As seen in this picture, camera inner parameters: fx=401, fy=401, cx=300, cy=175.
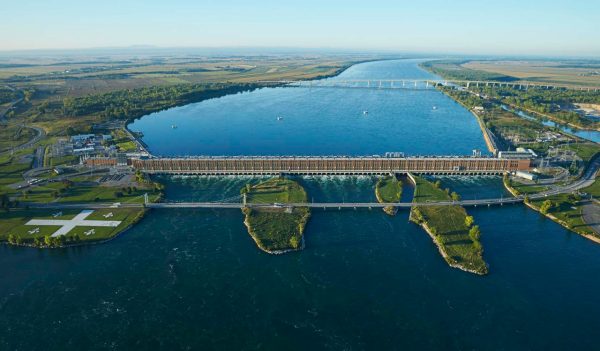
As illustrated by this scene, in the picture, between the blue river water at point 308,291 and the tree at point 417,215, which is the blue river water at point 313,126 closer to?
the tree at point 417,215

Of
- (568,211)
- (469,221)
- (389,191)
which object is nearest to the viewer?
(469,221)

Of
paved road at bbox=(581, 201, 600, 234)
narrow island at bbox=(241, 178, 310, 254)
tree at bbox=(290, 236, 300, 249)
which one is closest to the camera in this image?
tree at bbox=(290, 236, 300, 249)

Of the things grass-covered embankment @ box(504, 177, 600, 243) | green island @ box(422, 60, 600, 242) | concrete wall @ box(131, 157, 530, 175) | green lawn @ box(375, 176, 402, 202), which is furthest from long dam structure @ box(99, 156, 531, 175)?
grass-covered embankment @ box(504, 177, 600, 243)

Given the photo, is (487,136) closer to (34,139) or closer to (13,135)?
(34,139)

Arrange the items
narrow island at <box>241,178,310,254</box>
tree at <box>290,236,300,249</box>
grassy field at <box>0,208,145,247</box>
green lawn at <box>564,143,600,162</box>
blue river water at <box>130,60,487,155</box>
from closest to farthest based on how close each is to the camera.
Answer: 1. tree at <box>290,236,300,249</box>
2. narrow island at <box>241,178,310,254</box>
3. grassy field at <box>0,208,145,247</box>
4. green lawn at <box>564,143,600,162</box>
5. blue river water at <box>130,60,487,155</box>

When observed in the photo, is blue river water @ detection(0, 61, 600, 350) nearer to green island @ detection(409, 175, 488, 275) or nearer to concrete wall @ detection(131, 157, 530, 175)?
green island @ detection(409, 175, 488, 275)

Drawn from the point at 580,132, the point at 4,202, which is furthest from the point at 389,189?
the point at 580,132
